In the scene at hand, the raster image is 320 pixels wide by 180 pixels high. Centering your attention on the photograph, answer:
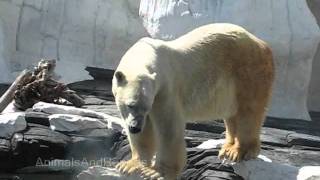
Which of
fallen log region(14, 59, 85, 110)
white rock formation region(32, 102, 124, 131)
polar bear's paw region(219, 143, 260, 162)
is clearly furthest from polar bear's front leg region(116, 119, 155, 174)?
fallen log region(14, 59, 85, 110)

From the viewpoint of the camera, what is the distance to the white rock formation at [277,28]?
695 centimetres

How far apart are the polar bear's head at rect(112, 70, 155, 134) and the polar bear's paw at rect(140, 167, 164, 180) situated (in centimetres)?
46

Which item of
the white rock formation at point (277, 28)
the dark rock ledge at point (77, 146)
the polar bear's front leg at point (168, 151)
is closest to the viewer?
the polar bear's front leg at point (168, 151)

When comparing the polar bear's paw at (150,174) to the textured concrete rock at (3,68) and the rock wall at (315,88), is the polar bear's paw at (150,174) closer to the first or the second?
the textured concrete rock at (3,68)

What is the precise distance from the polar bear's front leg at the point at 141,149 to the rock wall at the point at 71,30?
14.8 ft

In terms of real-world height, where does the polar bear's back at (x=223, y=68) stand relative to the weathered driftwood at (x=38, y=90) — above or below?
above

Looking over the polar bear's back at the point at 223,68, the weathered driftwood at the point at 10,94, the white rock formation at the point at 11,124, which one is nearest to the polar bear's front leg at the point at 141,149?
the polar bear's back at the point at 223,68

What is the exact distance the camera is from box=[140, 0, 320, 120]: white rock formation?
6.95m

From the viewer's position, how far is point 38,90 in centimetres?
608

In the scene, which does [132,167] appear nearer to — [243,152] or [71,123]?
[243,152]

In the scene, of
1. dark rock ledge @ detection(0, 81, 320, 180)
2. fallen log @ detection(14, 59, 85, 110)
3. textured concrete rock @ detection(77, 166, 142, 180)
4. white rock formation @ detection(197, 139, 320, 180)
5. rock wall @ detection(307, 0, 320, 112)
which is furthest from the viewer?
rock wall @ detection(307, 0, 320, 112)

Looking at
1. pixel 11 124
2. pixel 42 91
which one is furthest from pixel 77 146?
pixel 42 91

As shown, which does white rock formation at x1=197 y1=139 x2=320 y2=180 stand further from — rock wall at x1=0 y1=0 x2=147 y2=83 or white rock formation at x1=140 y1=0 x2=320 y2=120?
rock wall at x1=0 y1=0 x2=147 y2=83

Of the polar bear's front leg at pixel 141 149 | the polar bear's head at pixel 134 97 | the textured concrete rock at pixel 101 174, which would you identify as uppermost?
the polar bear's head at pixel 134 97
